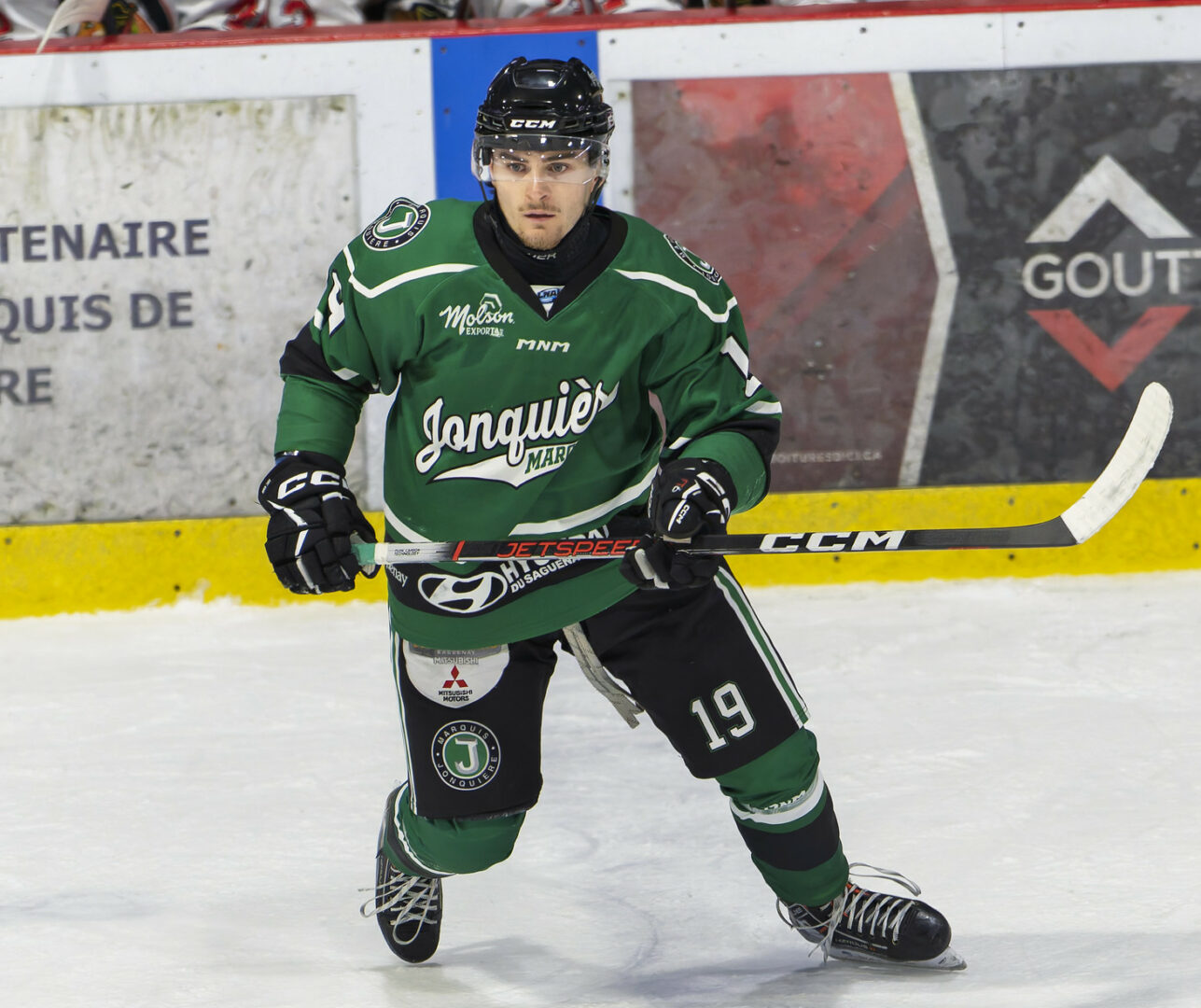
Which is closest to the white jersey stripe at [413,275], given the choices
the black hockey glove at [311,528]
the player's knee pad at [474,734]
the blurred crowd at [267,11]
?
the black hockey glove at [311,528]

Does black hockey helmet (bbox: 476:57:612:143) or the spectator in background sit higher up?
black hockey helmet (bbox: 476:57:612:143)

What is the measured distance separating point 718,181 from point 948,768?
5.90ft

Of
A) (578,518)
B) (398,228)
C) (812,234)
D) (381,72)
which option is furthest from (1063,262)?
(398,228)

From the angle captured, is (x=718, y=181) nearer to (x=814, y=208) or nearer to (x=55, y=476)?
(x=814, y=208)

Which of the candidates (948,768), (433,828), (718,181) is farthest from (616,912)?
(718,181)

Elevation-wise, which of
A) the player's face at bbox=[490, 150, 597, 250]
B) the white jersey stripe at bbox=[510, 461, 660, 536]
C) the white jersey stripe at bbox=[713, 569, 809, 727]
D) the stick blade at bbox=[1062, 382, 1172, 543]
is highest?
the player's face at bbox=[490, 150, 597, 250]

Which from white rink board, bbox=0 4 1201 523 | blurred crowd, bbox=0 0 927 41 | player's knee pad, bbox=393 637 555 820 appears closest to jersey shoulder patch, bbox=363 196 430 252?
player's knee pad, bbox=393 637 555 820

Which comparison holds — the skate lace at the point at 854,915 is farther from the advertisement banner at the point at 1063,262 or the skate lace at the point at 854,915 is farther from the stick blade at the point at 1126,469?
the advertisement banner at the point at 1063,262

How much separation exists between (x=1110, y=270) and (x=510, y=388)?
8.29 ft

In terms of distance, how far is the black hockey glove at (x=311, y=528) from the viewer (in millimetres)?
1727

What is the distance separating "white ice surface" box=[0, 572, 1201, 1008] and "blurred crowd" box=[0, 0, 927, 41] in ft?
5.14

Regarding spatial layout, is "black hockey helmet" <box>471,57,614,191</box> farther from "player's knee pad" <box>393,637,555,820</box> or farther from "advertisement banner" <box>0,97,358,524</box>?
"advertisement banner" <box>0,97,358,524</box>

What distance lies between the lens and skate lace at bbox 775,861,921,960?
1.93 m

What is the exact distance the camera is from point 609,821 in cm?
247
